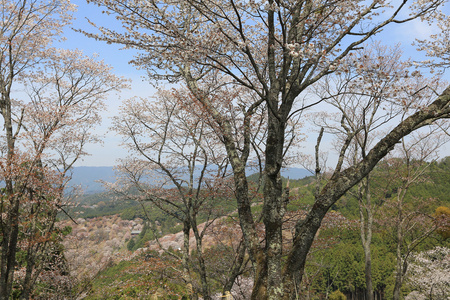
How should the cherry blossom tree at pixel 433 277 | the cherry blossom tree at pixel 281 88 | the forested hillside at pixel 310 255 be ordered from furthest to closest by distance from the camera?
the cherry blossom tree at pixel 433 277
the forested hillside at pixel 310 255
the cherry blossom tree at pixel 281 88

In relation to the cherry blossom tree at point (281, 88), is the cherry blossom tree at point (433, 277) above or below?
below

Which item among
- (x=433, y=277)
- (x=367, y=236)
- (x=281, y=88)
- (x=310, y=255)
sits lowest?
(x=433, y=277)

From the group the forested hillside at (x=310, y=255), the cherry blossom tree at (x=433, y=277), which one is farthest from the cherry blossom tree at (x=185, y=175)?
the cherry blossom tree at (x=433, y=277)

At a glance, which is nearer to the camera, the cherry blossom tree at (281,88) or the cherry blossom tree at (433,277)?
the cherry blossom tree at (281,88)

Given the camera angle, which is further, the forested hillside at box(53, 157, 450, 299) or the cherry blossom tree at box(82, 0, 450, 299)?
the forested hillside at box(53, 157, 450, 299)

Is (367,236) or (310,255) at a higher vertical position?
(367,236)

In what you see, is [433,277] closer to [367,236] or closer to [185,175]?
[367,236]

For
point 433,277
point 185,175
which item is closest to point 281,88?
point 185,175

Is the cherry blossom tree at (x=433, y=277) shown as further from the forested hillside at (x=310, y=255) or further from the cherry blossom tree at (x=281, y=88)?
the cherry blossom tree at (x=281, y=88)

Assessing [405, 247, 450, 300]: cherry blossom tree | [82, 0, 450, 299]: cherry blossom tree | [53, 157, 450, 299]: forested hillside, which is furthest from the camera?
[405, 247, 450, 300]: cherry blossom tree

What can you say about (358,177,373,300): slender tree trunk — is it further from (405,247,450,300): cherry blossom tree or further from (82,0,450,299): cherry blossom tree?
(405,247,450,300): cherry blossom tree

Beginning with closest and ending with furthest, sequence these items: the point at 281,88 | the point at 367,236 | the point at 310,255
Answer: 1. the point at 281,88
2. the point at 310,255
3. the point at 367,236

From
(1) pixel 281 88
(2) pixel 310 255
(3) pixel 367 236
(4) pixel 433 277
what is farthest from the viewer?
(4) pixel 433 277

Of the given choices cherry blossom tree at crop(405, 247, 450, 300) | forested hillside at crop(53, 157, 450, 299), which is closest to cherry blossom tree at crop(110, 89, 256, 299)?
forested hillside at crop(53, 157, 450, 299)
